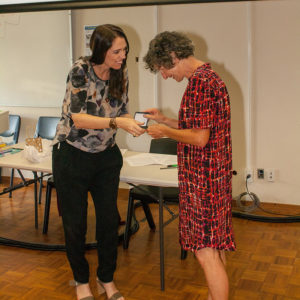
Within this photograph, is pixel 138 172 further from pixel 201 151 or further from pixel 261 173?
pixel 261 173

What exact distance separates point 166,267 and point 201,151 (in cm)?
121

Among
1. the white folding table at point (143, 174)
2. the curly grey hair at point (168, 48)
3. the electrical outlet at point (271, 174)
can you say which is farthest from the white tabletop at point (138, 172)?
the electrical outlet at point (271, 174)

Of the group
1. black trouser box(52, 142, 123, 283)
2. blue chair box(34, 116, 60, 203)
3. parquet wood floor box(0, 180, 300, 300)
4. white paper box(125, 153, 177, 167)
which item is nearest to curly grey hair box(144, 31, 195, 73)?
black trouser box(52, 142, 123, 283)

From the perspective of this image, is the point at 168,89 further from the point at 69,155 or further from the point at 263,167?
the point at 69,155

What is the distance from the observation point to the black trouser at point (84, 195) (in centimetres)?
226

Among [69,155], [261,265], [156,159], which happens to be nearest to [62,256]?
[156,159]

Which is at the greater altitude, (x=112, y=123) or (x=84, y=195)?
(x=112, y=123)

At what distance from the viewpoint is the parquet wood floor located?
2.57 m

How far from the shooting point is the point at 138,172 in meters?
2.80

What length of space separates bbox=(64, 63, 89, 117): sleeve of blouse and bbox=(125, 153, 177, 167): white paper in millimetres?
891

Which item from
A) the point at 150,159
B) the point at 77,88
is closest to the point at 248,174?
the point at 150,159

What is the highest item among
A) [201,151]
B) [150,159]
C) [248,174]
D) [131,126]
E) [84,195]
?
[131,126]

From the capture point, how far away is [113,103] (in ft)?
7.62

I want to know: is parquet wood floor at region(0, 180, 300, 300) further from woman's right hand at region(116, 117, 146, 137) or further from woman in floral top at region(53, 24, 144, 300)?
woman's right hand at region(116, 117, 146, 137)
